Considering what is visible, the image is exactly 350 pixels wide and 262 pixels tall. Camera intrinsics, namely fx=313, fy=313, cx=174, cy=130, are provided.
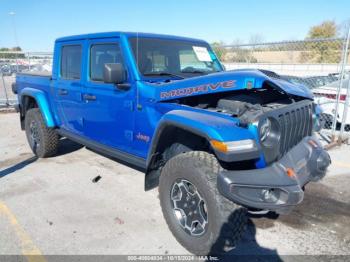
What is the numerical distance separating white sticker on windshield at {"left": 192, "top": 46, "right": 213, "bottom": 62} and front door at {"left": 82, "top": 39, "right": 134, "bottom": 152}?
44.4 inches

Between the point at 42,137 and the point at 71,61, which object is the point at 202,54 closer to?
the point at 71,61

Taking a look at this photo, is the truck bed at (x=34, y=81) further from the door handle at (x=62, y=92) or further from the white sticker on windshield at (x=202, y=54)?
the white sticker on windshield at (x=202, y=54)

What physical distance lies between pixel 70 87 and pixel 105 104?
3.20 feet

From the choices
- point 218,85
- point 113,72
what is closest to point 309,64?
point 218,85

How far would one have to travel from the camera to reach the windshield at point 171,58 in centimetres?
360

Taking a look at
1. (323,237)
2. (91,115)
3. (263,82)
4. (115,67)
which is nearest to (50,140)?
(91,115)

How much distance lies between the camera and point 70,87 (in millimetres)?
4465

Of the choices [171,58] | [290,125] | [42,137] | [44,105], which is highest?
[171,58]

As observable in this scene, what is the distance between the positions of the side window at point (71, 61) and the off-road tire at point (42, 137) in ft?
3.36

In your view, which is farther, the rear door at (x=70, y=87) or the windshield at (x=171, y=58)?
the rear door at (x=70, y=87)

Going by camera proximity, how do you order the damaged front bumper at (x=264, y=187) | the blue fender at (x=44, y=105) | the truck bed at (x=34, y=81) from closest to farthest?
the damaged front bumper at (x=264, y=187) < the blue fender at (x=44, y=105) < the truck bed at (x=34, y=81)

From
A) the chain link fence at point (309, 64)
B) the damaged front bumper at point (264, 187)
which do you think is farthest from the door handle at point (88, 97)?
the chain link fence at point (309, 64)

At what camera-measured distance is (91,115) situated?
4.14 metres

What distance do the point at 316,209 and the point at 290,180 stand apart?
1.51m
